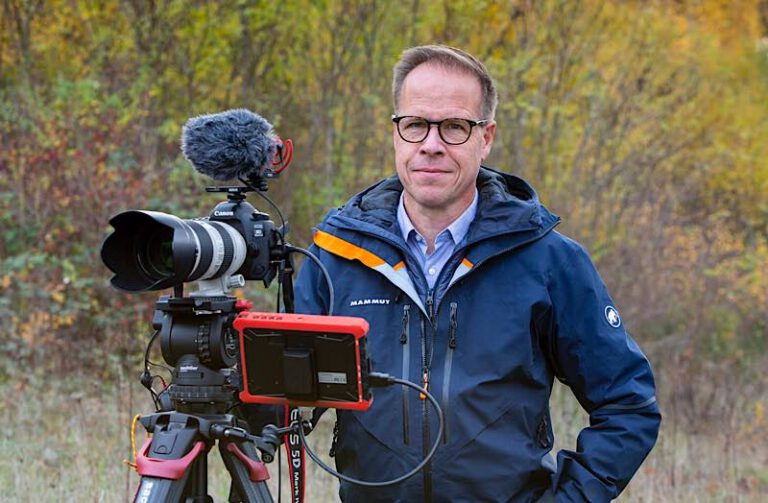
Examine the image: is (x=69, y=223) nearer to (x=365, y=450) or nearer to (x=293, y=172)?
(x=293, y=172)

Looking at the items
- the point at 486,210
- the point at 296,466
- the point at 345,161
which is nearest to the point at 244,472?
the point at 296,466

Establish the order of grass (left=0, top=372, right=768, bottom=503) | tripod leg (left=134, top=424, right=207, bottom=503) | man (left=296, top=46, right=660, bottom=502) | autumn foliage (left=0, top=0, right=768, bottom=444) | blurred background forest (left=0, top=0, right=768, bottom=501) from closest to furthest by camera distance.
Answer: tripod leg (left=134, top=424, right=207, bottom=503) → man (left=296, top=46, right=660, bottom=502) → grass (left=0, top=372, right=768, bottom=503) → blurred background forest (left=0, top=0, right=768, bottom=501) → autumn foliage (left=0, top=0, right=768, bottom=444)

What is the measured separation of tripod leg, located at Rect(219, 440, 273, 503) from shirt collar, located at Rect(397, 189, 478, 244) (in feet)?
2.11

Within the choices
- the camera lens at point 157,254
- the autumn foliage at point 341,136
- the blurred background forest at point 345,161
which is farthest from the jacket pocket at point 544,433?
the autumn foliage at point 341,136

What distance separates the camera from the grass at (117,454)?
4.57m

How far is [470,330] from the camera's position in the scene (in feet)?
8.13

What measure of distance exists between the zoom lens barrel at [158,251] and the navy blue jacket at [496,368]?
0.40m

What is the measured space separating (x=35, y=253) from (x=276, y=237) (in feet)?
18.5

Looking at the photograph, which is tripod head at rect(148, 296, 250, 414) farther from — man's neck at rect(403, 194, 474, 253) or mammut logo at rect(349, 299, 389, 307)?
man's neck at rect(403, 194, 474, 253)

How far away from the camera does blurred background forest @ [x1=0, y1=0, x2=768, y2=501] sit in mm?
7152

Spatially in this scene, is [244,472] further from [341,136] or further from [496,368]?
[341,136]

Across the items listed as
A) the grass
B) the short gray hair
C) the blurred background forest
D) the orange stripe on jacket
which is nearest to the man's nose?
the short gray hair

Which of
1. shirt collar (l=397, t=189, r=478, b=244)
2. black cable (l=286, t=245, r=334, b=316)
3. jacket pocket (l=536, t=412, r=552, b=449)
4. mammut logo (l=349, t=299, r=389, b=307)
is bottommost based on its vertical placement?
jacket pocket (l=536, t=412, r=552, b=449)

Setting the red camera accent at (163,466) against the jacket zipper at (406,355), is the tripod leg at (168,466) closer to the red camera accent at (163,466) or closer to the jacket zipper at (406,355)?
the red camera accent at (163,466)
